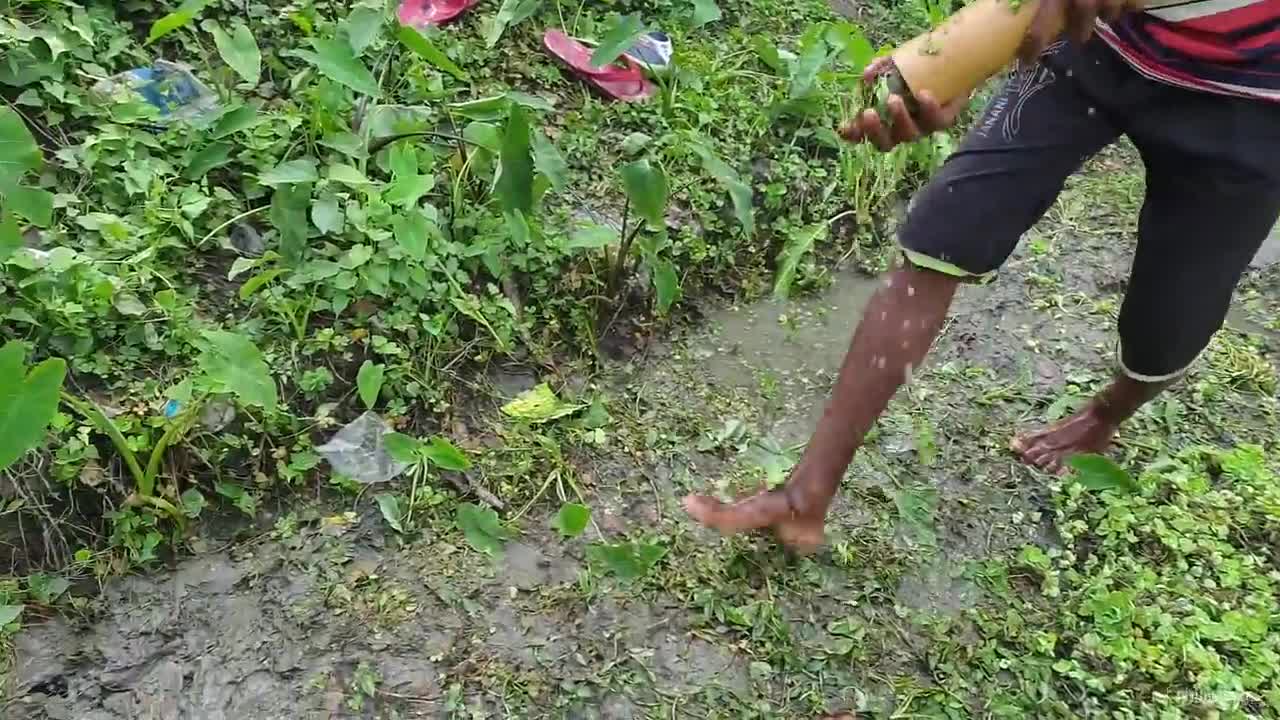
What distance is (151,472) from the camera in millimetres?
1567

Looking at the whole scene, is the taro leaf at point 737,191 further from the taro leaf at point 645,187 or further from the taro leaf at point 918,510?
the taro leaf at point 918,510

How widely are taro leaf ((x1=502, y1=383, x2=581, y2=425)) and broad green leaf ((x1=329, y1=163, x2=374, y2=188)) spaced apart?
51 centimetres

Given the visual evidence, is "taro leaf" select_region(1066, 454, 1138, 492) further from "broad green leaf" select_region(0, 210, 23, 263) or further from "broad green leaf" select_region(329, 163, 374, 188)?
"broad green leaf" select_region(0, 210, 23, 263)

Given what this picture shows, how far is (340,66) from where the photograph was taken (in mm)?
1898

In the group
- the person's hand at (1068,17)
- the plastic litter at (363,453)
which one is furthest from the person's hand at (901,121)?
the plastic litter at (363,453)

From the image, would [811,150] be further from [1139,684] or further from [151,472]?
[151,472]

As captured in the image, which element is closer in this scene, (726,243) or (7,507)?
(7,507)

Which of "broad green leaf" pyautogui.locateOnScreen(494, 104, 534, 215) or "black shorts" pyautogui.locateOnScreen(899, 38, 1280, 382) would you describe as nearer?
"black shorts" pyautogui.locateOnScreen(899, 38, 1280, 382)

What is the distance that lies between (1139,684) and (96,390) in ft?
5.86

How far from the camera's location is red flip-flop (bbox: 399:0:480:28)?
2.40 meters

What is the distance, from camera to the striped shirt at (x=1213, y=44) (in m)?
1.29

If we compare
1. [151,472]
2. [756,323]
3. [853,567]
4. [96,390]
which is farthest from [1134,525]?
[96,390]

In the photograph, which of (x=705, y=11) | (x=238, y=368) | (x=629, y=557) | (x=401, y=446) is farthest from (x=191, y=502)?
(x=705, y=11)

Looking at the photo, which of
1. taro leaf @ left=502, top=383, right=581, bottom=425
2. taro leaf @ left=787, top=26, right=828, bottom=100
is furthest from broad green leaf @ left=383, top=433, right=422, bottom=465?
taro leaf @ left=787, top=26, right=828, bottom=100
